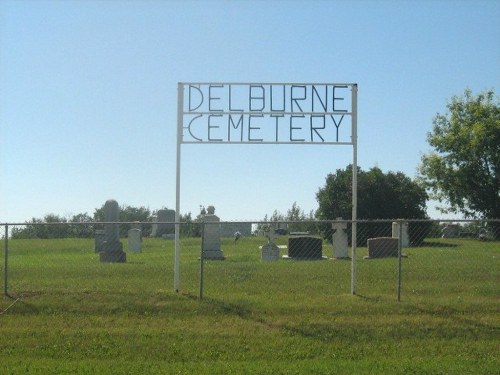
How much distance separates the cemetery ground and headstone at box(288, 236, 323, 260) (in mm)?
6051

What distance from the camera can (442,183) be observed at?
50594 mm

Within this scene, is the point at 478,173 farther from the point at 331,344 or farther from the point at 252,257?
the point at 331,344

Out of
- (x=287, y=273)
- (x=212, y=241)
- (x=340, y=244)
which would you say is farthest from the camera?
(x=340, y=244)

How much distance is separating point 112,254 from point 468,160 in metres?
34.3

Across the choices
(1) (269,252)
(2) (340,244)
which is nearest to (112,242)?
(1) (269,252)

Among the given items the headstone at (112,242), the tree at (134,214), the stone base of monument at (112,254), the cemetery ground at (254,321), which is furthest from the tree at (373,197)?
the cemetery ground at (254,321)

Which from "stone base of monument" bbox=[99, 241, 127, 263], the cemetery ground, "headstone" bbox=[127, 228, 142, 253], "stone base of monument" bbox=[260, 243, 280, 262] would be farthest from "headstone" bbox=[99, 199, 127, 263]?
the cemetery ground

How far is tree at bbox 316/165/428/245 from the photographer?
140 ft

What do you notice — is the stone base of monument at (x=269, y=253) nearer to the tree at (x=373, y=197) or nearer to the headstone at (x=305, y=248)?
the headstone at (x=305, y=248)

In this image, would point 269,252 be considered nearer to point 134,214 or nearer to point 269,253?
point 269,253

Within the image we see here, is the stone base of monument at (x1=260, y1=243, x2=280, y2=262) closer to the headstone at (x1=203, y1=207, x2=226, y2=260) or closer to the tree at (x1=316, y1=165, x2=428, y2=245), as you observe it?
the headstone at (x1=203, y1=207, x2=226, y2=260)

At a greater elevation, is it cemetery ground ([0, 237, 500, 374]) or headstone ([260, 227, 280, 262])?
headstone ([260, 227, 280, 262])

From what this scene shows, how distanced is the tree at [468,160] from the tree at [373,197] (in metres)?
4.64

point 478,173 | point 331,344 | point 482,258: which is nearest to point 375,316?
point 331,344
